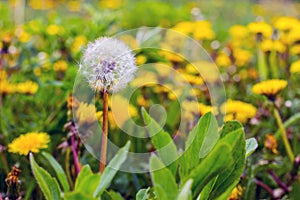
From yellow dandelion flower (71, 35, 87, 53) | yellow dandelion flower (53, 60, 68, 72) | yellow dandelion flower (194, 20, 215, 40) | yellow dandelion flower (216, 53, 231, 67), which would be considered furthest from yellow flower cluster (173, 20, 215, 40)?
yellow dandelion flower (53, 60, 68, 72)

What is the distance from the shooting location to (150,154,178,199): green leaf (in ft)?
2.20

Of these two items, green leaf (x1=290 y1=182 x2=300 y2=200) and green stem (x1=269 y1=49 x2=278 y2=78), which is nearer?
green leaf (x1=290 y1=182 x2=300 y2=200)

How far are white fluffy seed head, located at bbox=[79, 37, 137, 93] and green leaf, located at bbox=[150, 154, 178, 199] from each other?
15cm

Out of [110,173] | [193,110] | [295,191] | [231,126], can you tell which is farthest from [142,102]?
[110,173]

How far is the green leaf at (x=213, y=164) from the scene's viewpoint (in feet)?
2.20

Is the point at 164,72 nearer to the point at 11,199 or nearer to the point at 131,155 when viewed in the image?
the point at 131,155

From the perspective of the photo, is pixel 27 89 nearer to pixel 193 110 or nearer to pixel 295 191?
pixel 193 110

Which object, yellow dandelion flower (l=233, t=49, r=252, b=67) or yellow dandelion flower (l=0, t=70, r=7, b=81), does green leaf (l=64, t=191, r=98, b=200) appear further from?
yellow dandelion flower (l=233, t=49, r=252, b=67)

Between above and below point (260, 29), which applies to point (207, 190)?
below

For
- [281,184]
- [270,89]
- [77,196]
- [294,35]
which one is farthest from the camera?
[294,35]

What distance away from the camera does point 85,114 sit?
1026 mm

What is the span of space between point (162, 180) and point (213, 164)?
0.23ft

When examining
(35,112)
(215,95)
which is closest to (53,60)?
(35,112)

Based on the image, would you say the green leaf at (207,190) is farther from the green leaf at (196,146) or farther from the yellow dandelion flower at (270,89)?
the yellow dandelion flower at (270,89)
